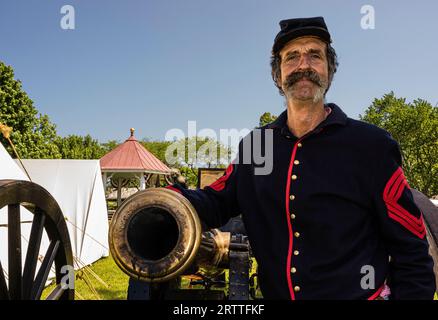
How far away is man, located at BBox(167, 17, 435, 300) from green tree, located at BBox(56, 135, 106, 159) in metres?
44.3

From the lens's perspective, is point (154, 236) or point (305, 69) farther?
point (305, 69)

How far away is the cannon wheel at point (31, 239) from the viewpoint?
6.28 ft

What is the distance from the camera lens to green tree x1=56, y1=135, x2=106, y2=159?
142 feet

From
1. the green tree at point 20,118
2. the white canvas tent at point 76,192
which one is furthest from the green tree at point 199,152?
the white canvas tent at point 76,192

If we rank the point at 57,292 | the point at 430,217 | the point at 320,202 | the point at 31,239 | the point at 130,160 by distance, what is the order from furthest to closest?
the point at 130,160 → the point at 430,217 → the point at 57,292 → the point at 31,239 → the point at 320,202

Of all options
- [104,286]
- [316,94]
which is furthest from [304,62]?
[104,286]

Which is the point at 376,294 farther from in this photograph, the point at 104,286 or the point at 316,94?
the point at 104,286

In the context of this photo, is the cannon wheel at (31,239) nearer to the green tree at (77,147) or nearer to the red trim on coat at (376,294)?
the red trim on coat at (376,294)

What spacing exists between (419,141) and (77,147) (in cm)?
3740

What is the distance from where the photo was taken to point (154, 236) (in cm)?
160

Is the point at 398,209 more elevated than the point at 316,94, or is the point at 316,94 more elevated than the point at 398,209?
the point at 316,94

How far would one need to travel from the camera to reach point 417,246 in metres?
1.57

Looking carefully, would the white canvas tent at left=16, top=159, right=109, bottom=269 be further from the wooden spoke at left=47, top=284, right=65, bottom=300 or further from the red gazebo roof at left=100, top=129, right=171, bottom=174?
the red gazebo roof at left=100, top=129, right=171, bottom=174
